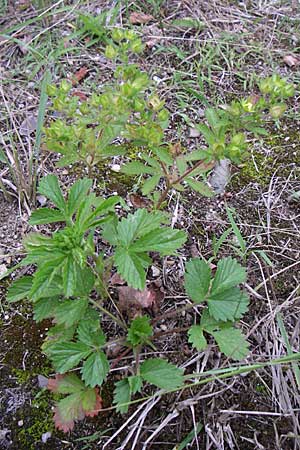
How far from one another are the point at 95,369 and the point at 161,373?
19 centimetres

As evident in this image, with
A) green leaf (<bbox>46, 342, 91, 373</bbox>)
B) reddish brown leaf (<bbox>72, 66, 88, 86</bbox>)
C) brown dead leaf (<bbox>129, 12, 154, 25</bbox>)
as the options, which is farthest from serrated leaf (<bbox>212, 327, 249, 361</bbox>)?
brown dead leaf (<bbox>129, 12, 154, 25</bbox>)

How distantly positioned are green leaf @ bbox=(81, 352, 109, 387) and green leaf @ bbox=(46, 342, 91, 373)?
0.07ft

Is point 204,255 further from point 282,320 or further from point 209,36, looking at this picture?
point 209,36

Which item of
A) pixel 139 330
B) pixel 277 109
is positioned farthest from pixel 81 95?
pixel 139 330

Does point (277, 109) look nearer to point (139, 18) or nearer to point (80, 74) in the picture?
point (80, 74)

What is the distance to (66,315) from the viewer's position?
4.86 ft

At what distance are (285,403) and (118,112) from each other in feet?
3.22

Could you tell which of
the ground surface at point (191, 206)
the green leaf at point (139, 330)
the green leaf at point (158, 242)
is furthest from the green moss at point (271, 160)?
the green leaf at point (139, 330)

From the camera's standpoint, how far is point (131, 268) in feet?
4.72

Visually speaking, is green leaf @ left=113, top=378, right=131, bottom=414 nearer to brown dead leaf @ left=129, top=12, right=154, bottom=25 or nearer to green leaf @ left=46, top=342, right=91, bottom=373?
green leaf @ left=46, top=342, right=91, bottom=373

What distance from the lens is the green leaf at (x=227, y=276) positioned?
5.36ft

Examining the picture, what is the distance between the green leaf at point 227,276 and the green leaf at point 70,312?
1.35 ft

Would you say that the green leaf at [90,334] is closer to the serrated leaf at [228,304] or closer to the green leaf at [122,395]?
the green leaf at [122,395]

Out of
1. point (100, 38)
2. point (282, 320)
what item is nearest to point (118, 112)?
point (282, 320)
